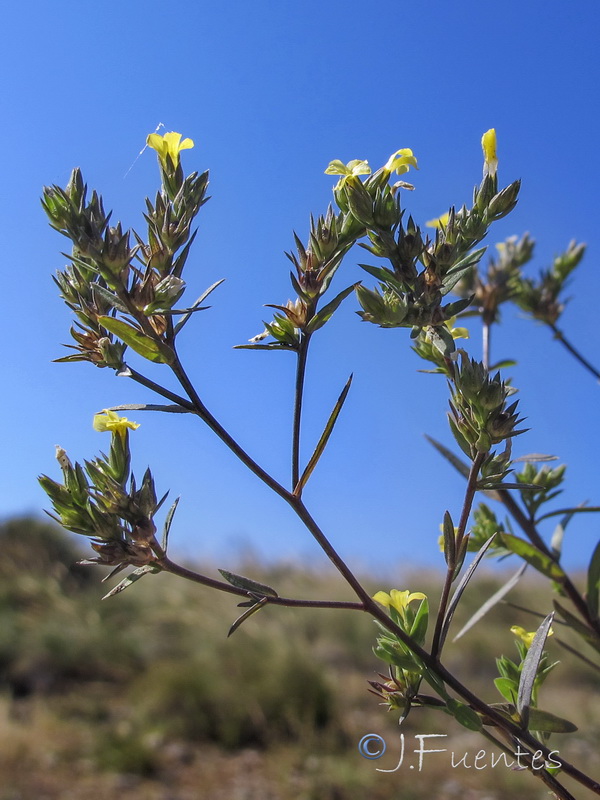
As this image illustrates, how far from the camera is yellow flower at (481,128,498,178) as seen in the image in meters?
1.01

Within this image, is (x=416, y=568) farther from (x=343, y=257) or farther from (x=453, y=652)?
(x=343, y=257)

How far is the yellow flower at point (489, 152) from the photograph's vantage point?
1015mm

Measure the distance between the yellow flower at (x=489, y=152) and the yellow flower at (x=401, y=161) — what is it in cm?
12

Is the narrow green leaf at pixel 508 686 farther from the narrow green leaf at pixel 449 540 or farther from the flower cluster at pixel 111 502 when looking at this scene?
the flower cluster at pixel 111 502

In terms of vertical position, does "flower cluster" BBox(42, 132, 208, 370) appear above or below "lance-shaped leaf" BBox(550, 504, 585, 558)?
above

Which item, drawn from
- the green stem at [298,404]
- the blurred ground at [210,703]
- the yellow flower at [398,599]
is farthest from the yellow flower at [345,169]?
the blurred ground at [210,703]

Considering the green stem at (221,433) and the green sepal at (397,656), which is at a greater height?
the green stem at (221,433)

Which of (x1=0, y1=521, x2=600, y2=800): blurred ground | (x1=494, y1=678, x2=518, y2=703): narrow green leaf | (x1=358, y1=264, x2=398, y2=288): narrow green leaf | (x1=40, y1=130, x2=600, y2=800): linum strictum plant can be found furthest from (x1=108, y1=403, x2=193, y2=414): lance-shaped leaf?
(x1=0, y1=521, x2=600, y2=800): blurred ground

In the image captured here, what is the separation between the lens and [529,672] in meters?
0.92

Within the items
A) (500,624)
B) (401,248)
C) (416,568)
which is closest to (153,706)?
(500,624)

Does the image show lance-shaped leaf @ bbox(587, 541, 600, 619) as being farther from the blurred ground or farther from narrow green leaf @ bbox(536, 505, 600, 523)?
the blurred ground

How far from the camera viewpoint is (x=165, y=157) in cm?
110

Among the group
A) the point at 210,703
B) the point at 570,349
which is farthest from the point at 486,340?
the point at 210,703

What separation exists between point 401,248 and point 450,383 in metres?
0.27
